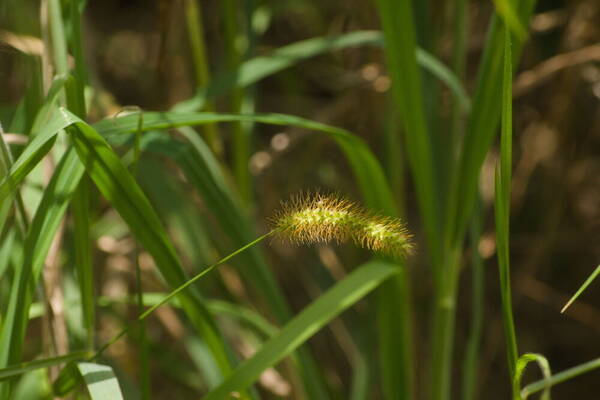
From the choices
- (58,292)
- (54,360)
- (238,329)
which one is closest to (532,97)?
(238,329)

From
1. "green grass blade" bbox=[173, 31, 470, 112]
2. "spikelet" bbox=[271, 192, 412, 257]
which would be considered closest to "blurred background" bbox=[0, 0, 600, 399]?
"green grass blade" bbox=[173, 31, 470, 112]

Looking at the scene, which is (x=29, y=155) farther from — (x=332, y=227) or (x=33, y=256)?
(x=332, y=227)

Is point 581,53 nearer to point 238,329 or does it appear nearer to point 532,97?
point 532,97

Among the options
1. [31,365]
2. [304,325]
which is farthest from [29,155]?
[304,325]

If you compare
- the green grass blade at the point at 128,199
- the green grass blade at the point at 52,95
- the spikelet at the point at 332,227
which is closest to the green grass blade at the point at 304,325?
the green grass blade at the point at 128,199

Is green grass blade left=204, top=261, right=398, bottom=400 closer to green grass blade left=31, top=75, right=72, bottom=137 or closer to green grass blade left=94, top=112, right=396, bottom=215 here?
green grass blade left=94, top=112, right=396, bottom=215

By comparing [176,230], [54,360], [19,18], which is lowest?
[54,360]
